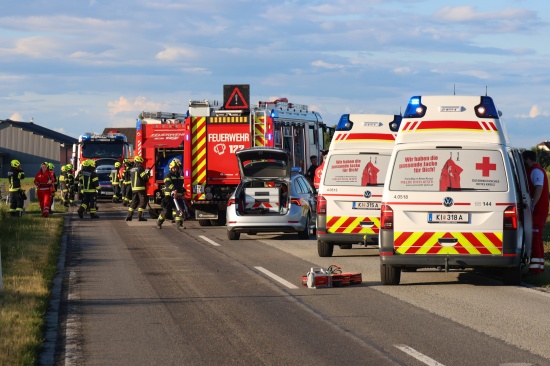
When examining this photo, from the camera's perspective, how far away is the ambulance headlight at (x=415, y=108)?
14773 millimetres

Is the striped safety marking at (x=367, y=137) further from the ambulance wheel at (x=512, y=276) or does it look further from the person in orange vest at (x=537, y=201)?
the ambulance wheel at (x=512, y=276)

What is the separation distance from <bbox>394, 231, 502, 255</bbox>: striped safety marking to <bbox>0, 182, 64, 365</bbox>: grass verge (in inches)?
187

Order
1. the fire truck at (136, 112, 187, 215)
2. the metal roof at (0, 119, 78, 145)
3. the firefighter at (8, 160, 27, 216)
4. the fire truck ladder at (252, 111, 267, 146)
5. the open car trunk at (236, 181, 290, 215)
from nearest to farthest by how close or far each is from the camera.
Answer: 1. the open car trunk at (236, 181, 290, 215)
2. the fire truck ladder at (252, 111, 267, 146)
3. the firefighter at (8, 160, 27, 216)
4. the fire truck at (136, 112, 187, 215)
5. the metal roof at (0, 119, 78, 145)

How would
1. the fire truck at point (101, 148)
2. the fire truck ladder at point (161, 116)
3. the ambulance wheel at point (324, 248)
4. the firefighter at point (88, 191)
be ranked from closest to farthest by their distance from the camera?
the ambulance wheel at point (324, 248) < the firefighter at point (88, 191) < the fire truck ladder at point (161, 116) < the fire truck at point (101, 148)

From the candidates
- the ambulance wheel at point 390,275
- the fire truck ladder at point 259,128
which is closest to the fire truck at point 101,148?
the fire truck ladder at point 259,128

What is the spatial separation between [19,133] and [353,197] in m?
99.4

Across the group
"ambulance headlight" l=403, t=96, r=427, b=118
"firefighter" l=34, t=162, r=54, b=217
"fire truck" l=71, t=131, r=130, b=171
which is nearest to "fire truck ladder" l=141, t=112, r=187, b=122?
"firefighter" l=34, t=162, r=54, b=217

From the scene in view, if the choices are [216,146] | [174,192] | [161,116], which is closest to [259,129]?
[216,146]

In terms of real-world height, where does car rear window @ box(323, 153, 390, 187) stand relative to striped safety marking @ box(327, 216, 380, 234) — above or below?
above

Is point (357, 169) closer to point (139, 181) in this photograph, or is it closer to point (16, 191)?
point (139, 181)

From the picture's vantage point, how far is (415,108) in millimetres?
14836

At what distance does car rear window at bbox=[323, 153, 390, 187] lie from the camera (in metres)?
19.2

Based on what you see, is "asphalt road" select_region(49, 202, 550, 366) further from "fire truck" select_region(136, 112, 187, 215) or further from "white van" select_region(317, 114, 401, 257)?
"fire truck" select_region(136, 112, 187, 215)

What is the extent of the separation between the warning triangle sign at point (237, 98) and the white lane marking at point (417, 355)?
21589 mm
